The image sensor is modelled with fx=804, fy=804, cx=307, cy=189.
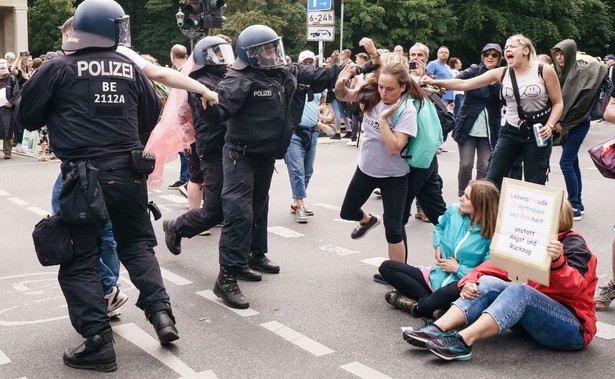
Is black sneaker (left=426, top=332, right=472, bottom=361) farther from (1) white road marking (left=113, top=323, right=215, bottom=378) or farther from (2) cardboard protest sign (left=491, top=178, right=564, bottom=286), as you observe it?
(1) white road marking (left=113, top=323, right=215, bottom=378)

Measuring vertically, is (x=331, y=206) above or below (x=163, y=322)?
below

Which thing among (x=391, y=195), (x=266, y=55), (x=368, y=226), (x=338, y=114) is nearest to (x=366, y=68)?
(x=266, y=55)

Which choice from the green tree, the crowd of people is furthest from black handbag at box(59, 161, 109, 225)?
the green tree

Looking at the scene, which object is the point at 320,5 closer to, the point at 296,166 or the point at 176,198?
the point at 176,198

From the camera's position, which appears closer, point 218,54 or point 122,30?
point 122,30

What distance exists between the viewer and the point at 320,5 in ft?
60.3

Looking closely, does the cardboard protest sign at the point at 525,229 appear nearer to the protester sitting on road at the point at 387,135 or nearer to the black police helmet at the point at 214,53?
the protester sitting on road at the point at 387,135

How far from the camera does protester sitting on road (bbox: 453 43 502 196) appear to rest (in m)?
8.63

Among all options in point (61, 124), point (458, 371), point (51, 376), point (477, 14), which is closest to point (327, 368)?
point (458, 371)

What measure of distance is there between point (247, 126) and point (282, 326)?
4.72ft

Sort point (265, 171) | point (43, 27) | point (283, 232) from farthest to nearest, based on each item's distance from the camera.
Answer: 1. point (43, 27)
2. point (283, 232)
3. point (265, 171)

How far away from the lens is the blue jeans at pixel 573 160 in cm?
900

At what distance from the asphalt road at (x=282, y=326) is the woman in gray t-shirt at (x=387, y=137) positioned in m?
0.63

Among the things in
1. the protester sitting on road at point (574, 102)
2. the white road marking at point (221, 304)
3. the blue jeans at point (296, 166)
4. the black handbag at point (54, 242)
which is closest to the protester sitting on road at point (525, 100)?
the protester sitting on road at point (574, 102)
